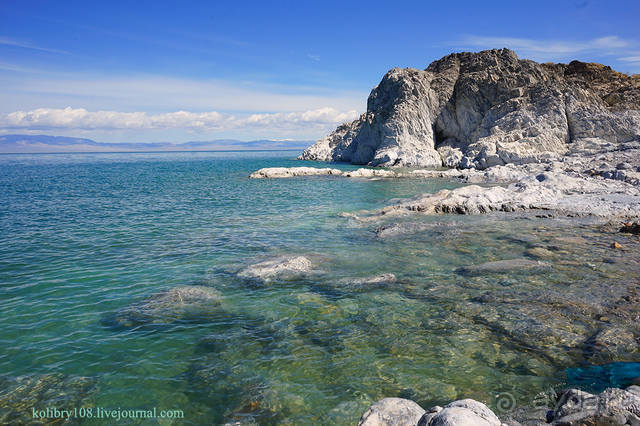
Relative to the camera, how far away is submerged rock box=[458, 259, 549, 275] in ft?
37.7

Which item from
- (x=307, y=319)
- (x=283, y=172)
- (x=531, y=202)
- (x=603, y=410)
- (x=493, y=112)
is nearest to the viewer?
(x=603, y=410)

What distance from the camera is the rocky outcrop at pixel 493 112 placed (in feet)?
156

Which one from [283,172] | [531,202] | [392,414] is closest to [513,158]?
[531,202]

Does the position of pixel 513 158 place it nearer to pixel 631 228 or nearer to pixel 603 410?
pixel 631 228

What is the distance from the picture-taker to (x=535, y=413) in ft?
17.1

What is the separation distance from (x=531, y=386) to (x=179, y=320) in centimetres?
753

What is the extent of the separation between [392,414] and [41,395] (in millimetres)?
5962

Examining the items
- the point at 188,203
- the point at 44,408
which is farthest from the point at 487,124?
the point at 44,408

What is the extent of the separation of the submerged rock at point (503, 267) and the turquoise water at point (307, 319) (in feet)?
1.59

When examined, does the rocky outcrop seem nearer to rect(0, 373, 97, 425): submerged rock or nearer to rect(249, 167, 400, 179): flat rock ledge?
rect(249, 167, 400, 179): flat rock ledge

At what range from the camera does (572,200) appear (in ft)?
72.4

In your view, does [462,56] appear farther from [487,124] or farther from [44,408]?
[44,408]

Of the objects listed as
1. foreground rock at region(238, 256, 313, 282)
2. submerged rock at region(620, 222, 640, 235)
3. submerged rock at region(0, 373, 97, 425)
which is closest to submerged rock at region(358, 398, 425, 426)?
submerged rock at region(0, 373, 97, 425)

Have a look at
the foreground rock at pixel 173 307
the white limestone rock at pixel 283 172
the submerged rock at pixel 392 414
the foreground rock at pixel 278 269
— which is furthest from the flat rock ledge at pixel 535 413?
the white limestone rock at pixel 283 172
